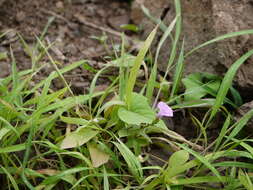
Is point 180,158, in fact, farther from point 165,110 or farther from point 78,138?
point 78,138

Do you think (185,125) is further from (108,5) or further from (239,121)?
(108,5)

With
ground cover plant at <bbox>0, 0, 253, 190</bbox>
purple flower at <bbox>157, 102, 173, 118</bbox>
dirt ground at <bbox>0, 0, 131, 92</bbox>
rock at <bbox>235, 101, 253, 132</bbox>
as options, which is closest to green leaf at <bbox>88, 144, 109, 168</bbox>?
ground cover plant at <bbox>0, 0, 253, 190</bbox>

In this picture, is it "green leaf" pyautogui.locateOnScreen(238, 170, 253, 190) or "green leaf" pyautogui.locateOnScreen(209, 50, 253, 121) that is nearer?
"green leaf" pyautogui.locateOnScreen(238, 170, 253, 190)

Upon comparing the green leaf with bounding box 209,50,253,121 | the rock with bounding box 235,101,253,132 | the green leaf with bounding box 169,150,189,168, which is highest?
the green leaf with bounding box 209,50,253,121

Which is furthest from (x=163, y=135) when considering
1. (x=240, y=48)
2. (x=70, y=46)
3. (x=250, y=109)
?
(x=70, y=46)

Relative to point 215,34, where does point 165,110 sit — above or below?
below

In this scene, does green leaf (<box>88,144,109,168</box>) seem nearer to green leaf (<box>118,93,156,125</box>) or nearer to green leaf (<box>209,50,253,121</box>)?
green leaf (<box>118,93,156,125</box>)

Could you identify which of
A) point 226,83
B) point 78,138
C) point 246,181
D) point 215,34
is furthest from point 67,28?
point 246,181
